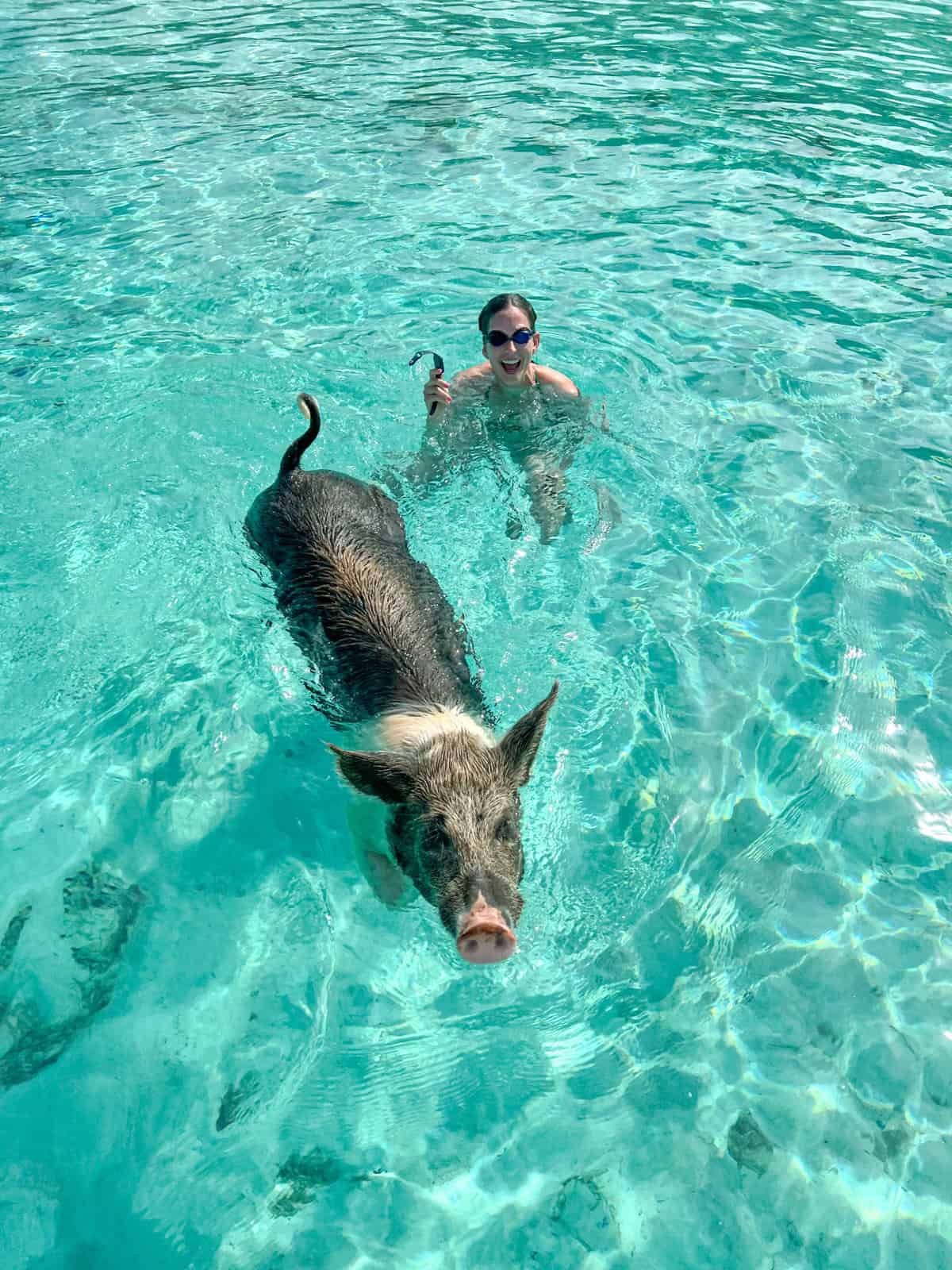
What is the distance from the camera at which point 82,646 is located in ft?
17.5

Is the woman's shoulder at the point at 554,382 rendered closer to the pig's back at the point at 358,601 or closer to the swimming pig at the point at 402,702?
the swimming pig at the point at 402,702

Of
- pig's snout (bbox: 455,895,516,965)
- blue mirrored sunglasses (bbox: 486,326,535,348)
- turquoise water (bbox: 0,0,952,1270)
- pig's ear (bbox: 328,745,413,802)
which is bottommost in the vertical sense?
turquoise water (bbox: 0,0,952,1270)

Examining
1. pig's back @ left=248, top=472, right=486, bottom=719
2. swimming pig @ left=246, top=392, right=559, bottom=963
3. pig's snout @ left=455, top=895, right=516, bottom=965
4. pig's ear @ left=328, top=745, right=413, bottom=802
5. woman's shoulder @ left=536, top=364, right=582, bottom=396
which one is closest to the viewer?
pig's snout @ left=455, top=895, right=516, bottom=965

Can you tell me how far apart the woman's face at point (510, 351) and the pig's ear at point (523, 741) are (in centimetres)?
347

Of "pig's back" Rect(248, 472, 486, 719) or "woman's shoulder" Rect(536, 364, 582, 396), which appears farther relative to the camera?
"woman's shoulder" Rect(536, 364, 582, 396)

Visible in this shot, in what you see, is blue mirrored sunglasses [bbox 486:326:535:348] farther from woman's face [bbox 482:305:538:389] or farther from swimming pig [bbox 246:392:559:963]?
swimming pig [bbox 246:392:559:963]

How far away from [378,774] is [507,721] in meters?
1.23

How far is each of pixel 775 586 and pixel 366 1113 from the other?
368 cm

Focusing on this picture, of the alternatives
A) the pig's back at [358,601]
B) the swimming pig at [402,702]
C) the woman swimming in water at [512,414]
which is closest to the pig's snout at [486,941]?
the swimming pig at [402,702]

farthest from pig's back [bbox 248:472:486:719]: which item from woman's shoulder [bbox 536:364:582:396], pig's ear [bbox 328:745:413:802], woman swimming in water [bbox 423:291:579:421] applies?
woman's shoulder [bbox 536:364:582:396]

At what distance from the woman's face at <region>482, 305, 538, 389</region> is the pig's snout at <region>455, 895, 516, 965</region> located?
4.53 m

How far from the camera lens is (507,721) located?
16.3 feet

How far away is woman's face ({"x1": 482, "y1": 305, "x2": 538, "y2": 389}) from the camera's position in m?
6.56

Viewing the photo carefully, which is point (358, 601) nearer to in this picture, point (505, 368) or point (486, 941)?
point (486, 941)
